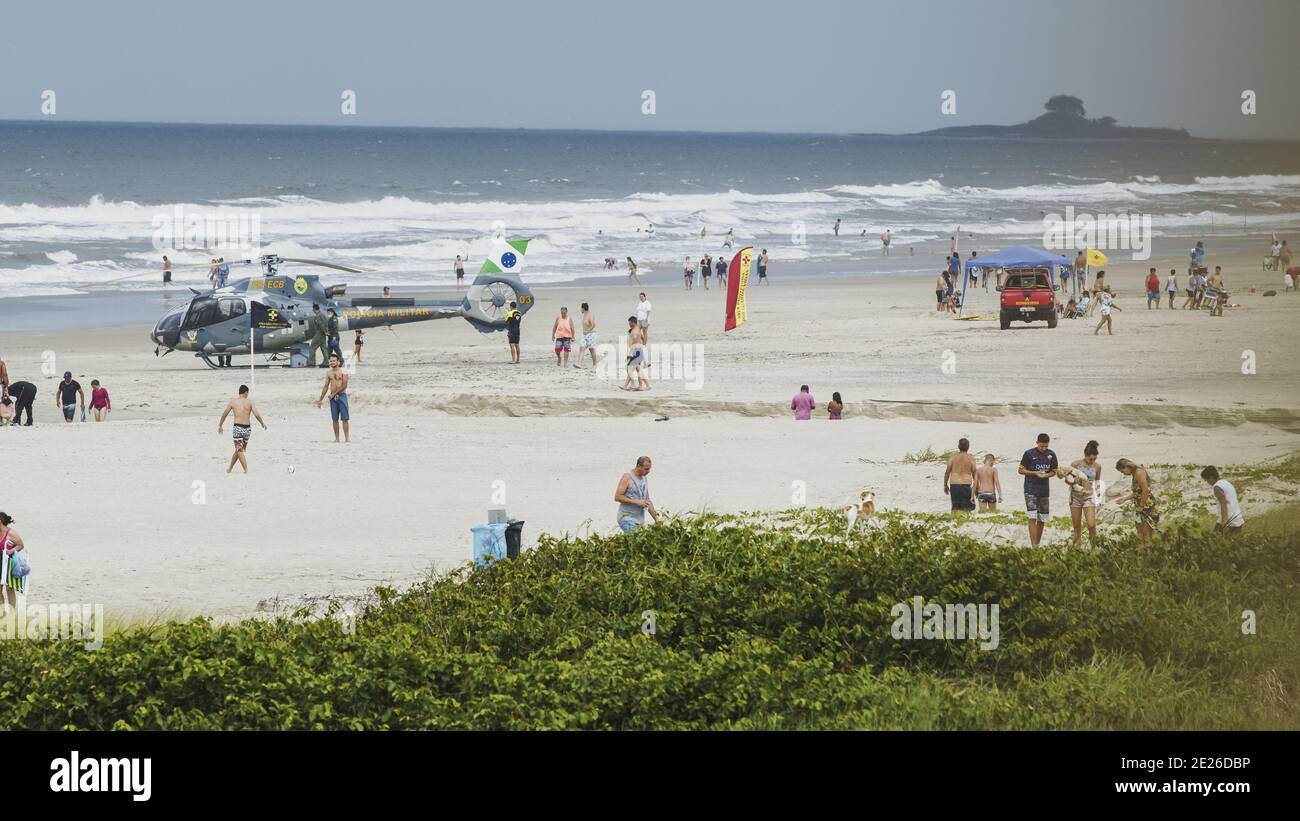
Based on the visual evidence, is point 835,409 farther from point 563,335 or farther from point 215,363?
point 215,363

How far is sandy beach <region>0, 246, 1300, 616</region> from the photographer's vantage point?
54.5 ft

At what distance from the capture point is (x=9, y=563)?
13391 millimetres

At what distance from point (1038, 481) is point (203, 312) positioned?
21.5 m

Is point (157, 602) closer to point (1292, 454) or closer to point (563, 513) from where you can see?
point (563, 513)

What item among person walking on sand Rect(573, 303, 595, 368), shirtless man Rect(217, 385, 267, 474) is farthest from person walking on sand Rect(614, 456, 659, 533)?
person walking on sand Rect(573, 303, 595, 368)

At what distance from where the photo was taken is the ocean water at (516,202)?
65.6 metres

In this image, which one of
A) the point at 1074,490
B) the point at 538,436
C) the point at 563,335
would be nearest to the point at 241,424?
the point at 538,436

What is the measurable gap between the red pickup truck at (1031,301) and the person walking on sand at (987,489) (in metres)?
18.4

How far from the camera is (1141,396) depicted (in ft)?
80.2

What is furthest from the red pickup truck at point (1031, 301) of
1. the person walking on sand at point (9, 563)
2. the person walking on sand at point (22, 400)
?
the person walking on sand at point (9, 563)

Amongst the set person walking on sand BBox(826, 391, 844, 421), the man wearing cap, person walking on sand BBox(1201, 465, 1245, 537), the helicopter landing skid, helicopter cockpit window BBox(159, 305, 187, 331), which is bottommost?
person walking on sand BBox(1201, 465, 1245, 537)

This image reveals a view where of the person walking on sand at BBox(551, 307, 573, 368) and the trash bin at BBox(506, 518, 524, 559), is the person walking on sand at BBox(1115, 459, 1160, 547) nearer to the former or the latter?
the trash bin at BBox(506, 518, 524, 559)

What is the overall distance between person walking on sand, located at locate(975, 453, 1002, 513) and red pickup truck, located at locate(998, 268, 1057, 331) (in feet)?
60.4
